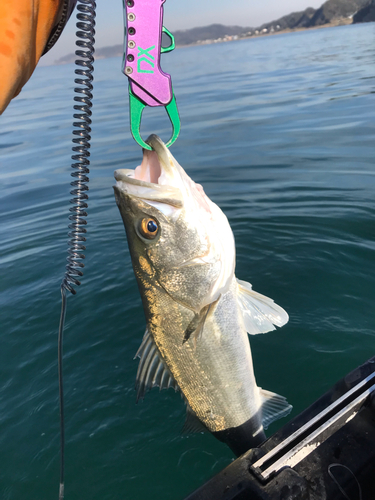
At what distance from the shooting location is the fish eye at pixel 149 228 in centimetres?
234

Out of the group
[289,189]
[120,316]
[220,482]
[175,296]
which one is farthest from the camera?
[289,189]

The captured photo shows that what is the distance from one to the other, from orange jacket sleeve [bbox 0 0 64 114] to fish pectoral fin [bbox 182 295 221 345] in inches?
61.8

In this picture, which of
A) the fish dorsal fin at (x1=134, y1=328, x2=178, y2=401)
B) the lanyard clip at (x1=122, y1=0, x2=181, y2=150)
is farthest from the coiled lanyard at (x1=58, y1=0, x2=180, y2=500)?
the fish dorsal fin at (x1=134, y1=328, x2=178, y2=401)

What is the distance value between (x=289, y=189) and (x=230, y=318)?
6.04 m

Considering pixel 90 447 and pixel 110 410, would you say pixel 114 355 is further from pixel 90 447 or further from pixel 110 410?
pixel 90 447

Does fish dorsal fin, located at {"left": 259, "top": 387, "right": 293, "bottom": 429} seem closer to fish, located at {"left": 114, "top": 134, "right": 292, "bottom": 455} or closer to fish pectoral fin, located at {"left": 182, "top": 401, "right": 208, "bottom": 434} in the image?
fish, located at {"left": 114, "top": 134, "right": 292, "bottom": 455}

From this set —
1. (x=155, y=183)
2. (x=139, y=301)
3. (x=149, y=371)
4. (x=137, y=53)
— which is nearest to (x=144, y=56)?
(x=137, y=53)

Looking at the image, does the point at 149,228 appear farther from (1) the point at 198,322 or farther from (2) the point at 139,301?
(2) the point at 139,301

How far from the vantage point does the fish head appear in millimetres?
2255

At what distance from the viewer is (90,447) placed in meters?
3.65

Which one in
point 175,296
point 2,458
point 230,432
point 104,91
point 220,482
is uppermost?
point 104,91

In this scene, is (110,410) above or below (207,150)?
below

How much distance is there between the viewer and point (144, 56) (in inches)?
72.6

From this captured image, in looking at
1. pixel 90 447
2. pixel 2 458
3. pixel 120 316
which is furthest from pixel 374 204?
pixel 2 458
